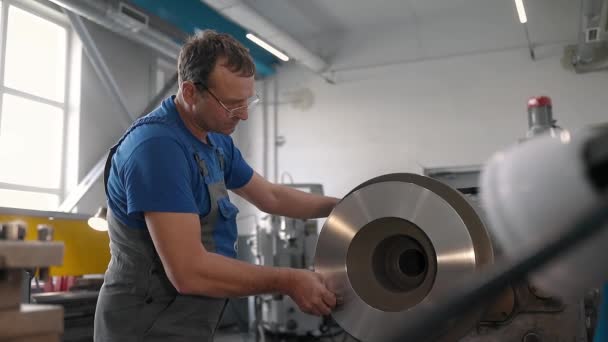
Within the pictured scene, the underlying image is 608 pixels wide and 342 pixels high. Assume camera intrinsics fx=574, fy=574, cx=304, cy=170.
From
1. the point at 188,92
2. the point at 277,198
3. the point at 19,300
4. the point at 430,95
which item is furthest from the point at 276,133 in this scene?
the point at 19,300

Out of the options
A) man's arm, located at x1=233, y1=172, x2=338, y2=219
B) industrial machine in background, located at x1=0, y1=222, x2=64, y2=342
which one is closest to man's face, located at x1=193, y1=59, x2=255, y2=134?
man's arm, located at x1=233, y1=172, x2=338, y2=219

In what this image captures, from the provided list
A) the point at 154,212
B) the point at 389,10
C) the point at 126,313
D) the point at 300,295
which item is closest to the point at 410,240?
the point at 300,295

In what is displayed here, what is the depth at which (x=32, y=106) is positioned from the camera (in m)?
5.07

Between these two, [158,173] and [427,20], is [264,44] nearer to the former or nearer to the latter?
[427,20]

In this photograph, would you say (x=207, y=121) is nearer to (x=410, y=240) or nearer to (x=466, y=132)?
(x=410, y=240)

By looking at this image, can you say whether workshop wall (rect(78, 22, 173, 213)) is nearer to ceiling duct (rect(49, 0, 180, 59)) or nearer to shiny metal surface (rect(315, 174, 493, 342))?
ceiling duct (rect(49, 0, 180, 59))

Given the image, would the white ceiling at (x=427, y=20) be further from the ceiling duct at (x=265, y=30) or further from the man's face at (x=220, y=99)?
the man's face at (x=220, y=99)

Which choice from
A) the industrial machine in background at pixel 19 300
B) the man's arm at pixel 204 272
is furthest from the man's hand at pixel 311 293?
the industrial machine in background at pixel 19 300

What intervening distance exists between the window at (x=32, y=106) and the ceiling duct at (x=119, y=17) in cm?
72

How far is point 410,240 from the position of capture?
1.19 meters

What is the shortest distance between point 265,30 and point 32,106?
86.5 inches

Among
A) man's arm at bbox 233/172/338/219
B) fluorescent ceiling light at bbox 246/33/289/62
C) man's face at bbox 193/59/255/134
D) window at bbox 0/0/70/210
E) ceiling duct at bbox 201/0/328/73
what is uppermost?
ceiling duct at bbox 201/0/328/73

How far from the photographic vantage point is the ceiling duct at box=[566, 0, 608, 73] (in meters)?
4.59

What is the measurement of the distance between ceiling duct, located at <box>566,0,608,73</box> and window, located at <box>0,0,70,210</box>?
4636 millimetres
